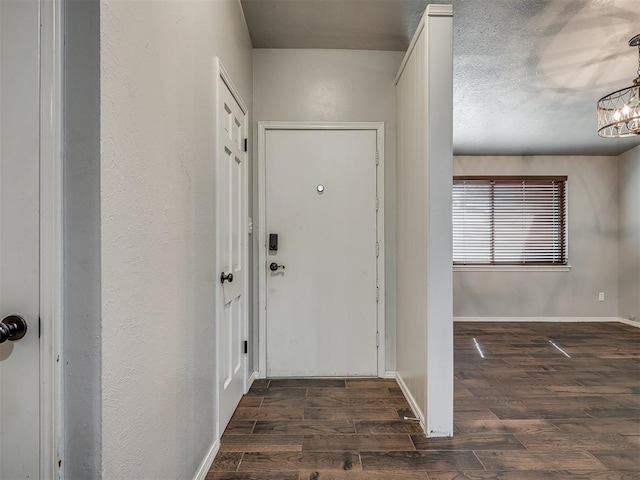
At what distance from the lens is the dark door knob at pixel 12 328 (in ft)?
2.54

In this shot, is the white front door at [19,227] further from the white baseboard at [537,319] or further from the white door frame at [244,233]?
the white baseboard at [537,319]

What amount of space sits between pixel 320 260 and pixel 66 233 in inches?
80.6

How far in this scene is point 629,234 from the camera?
5004 millimetres

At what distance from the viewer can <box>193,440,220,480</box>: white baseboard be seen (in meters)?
1.58

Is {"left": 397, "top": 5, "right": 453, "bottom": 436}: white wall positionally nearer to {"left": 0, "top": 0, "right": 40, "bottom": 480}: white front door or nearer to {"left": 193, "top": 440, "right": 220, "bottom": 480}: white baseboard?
{"left": 193, "top": 440, "right": 220, "bottom": 480}: white baseboard

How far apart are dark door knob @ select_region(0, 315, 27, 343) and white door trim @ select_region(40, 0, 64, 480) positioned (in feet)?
0.12

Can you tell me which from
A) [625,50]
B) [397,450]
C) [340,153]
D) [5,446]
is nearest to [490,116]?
[625,50]

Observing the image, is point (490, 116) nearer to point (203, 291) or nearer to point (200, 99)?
point (200, 99)

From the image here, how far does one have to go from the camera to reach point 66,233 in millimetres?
862

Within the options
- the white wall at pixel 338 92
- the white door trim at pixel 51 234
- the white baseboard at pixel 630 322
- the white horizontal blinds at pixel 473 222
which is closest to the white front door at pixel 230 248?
the white wall at pixel 338 92

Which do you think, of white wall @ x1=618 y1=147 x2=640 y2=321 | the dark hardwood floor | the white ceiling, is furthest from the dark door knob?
white wall @ x1=618 y1=147 x2=640 y2=321

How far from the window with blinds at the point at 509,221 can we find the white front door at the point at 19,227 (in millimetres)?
5191

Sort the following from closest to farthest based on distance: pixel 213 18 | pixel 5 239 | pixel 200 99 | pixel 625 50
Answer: pixel 5 239
pixel 200 99
pixel 213 18
pixel 625 50

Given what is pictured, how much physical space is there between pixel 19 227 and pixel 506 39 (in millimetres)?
3042
